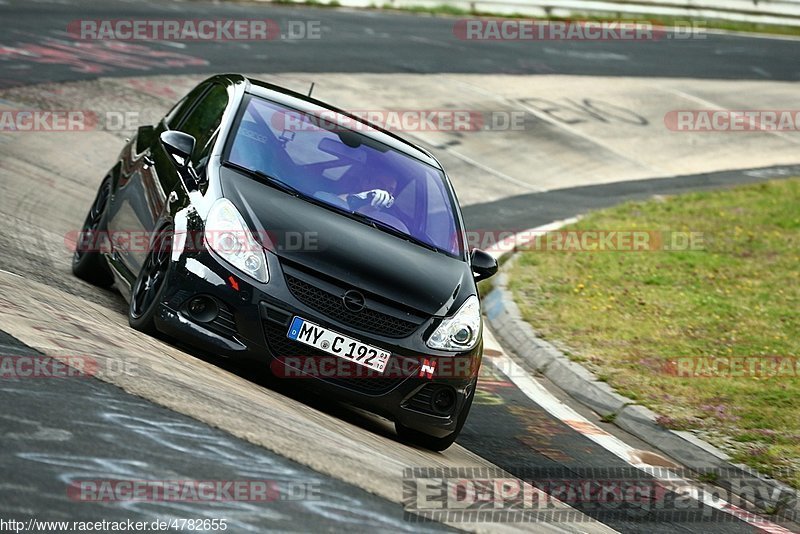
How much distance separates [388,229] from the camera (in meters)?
7.18

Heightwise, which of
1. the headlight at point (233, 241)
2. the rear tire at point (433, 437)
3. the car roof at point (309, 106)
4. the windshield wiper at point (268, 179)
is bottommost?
the rear tire at point (433, 437)

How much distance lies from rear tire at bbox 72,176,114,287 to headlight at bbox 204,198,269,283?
187 cm

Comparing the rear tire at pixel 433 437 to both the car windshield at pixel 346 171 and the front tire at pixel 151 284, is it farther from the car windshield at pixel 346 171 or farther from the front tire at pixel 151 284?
the front tire at pixel 151 284

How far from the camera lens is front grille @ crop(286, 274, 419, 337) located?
20.8ft

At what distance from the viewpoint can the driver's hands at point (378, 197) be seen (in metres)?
7.38

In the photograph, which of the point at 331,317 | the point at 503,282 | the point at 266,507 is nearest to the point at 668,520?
the point at 331,317

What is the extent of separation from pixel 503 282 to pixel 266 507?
7.67 meters

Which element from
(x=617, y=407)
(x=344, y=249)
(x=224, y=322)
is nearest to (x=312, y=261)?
(x=344, y=249)

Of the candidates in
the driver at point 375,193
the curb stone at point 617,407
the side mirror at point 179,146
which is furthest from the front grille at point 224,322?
the curb stone at point 617,407

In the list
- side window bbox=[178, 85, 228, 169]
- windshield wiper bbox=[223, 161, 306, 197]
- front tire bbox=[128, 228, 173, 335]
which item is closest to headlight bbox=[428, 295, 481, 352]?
windshield wiper bbox=[223, 161, 306, 197]

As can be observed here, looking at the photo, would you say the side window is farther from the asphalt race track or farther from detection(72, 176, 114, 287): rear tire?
the asphalt race track

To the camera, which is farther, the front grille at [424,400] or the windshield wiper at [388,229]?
the windshield wiper at [388,229]

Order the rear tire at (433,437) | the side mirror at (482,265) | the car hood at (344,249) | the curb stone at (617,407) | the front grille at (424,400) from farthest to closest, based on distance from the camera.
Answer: the side mirror at (482,265), the curb stone at (617,407), the rear tire at (433,437), the front grille at (424,400), the car hood at (344,249)

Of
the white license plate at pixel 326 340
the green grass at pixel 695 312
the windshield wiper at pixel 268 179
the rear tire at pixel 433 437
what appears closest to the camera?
the white license plate at pixel 326 340
